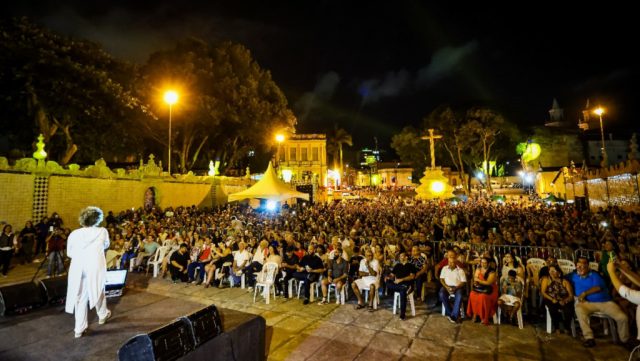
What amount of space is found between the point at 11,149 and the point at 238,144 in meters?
16.2

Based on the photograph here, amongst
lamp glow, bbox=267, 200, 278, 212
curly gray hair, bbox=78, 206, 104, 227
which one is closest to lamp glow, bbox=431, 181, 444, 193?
lamp glow, bbox=267, 200, 278, 212

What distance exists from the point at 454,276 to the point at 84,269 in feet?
20.5

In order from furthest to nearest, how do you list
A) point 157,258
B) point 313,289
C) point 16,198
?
1. point 16,198
2. point 157,258
3. point 313,289

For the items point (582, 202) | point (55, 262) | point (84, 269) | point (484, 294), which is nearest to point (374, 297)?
point (484, 294)

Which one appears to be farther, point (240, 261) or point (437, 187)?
point (437, 187)

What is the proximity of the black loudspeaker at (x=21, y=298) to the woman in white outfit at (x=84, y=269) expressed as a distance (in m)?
1.71

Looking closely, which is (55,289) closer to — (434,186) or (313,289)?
(313,289)

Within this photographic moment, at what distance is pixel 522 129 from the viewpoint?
3794 cm

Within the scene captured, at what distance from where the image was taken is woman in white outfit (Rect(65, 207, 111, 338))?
4.09m

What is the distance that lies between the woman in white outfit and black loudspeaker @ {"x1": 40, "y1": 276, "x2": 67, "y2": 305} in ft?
6.04

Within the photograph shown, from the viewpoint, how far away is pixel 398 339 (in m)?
5.00

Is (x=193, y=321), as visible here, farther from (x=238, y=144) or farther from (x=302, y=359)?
(x=238, y=144)

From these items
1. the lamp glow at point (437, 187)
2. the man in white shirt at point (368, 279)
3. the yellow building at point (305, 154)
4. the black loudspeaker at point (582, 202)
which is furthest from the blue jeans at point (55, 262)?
the yellow building at point (305, 154)

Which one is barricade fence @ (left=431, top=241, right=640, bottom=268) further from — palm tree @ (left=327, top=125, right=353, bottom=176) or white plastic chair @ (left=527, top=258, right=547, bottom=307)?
palm tree @ (left=327, top=125, right=353, bottom=176)
